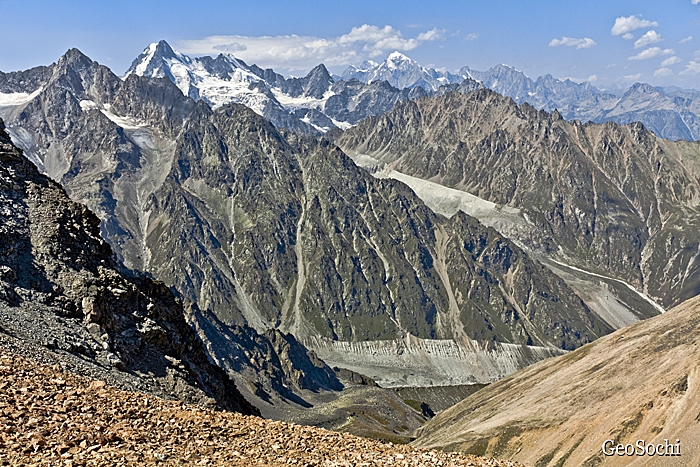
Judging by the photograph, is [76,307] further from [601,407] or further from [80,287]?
[601,407]

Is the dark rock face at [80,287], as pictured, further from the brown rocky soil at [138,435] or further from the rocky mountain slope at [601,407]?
the rocky mountain slope at [601,407]

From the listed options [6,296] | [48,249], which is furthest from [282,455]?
[48,249]

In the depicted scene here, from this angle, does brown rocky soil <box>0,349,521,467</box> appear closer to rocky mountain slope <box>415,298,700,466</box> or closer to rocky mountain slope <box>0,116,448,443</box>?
rocky mountain slope <box>0,116,448,443</box>

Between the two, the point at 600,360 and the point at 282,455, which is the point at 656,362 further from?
the point at 282,455

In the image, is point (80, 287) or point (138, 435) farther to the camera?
point (80, 287)

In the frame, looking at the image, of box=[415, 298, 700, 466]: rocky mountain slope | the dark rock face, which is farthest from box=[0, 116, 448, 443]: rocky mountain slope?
box=[415, 298, 700, 466]: rocky mountain slope

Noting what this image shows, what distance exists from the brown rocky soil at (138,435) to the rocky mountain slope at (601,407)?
75.3 m

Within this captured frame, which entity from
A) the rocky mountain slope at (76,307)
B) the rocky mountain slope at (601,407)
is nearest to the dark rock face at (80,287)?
the rocky mountain slope at (76,307)

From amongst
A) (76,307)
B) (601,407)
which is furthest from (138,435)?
(601,407)

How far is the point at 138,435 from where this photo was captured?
84.0 ft

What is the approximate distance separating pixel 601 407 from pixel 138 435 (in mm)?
112586

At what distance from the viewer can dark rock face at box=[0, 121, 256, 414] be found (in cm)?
4916

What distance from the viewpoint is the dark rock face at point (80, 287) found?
49156mm

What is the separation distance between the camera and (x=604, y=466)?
90.1 m
